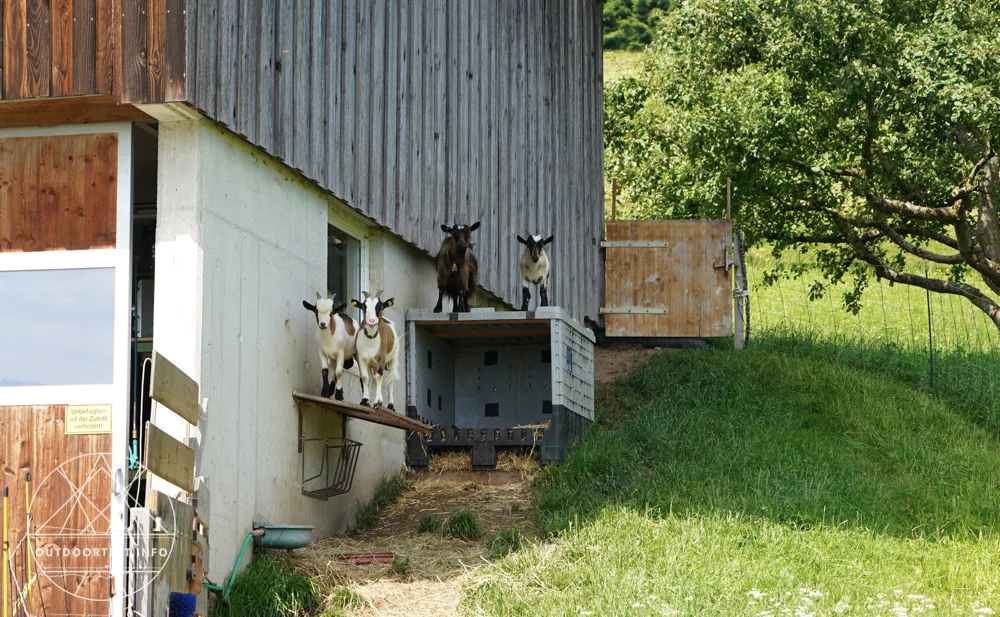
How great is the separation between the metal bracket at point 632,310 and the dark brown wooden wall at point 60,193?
11091mm

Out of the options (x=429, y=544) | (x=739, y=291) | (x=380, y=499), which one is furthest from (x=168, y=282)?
(x=739, y=291)

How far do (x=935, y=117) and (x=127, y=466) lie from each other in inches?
446

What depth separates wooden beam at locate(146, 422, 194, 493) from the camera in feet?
22.9

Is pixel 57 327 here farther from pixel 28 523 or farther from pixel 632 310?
pixel 632 310

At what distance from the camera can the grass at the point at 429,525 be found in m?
10.5

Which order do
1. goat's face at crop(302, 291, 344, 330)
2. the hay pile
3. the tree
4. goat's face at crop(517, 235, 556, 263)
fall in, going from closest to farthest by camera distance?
goat's face at crop(302, 291, 344, 330) < the hay pile < goat's face at crop(517, 235, 556, 263) < the tree

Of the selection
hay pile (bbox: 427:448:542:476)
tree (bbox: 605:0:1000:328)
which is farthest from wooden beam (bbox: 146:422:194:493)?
tree (bbox: 605:0:1000:328)

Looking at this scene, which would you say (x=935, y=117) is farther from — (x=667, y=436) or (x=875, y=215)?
(x=667, y=436)

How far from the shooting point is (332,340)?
10102 mm

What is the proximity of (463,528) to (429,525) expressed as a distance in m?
0.40

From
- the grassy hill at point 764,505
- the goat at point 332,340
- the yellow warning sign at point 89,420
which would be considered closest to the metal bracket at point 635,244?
the grassy hill at point 764,505

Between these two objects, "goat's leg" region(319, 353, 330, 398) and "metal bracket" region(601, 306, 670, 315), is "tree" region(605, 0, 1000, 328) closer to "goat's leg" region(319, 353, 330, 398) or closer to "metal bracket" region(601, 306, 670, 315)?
"metal bracket" region(601, 306, 670, 315)

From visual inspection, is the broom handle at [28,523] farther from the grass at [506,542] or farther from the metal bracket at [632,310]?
the metal bracket at [632,310]

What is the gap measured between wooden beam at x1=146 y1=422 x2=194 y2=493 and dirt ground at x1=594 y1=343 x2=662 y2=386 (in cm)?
919
